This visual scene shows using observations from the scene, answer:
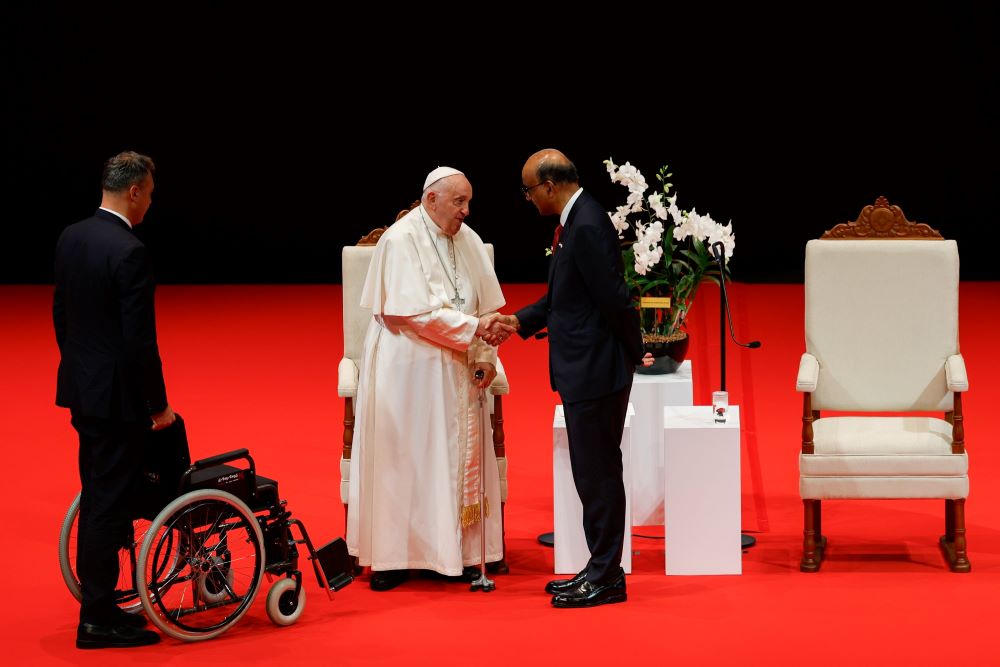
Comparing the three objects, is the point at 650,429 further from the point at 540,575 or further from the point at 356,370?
the point at 356,370

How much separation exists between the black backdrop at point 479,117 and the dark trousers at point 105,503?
8.34 metres

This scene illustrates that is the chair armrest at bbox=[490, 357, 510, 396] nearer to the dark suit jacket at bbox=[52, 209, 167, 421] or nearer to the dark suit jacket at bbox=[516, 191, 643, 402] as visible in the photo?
the dark suit jacket at bbox=[516, 191, 643, 402]

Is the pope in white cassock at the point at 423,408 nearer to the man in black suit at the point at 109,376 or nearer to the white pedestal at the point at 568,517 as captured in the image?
the white pedestal at the point at 568,517

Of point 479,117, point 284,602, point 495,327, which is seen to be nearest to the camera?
point 284,602

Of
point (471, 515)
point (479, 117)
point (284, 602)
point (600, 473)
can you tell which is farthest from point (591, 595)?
point (479, 117)

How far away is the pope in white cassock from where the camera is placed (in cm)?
440

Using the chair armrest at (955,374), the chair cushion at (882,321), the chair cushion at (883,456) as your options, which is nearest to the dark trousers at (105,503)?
the chair cushion at (883,456)

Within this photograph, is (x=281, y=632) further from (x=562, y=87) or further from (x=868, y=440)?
(x=562, y=87)

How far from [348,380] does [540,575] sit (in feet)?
3.36

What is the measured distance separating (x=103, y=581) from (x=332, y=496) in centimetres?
173

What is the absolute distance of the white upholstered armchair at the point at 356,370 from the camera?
183 inches

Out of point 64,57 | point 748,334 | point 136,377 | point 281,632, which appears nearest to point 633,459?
point 281,632

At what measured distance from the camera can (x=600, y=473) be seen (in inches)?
164

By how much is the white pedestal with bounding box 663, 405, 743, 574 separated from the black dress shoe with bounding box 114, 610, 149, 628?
1.76 metres
